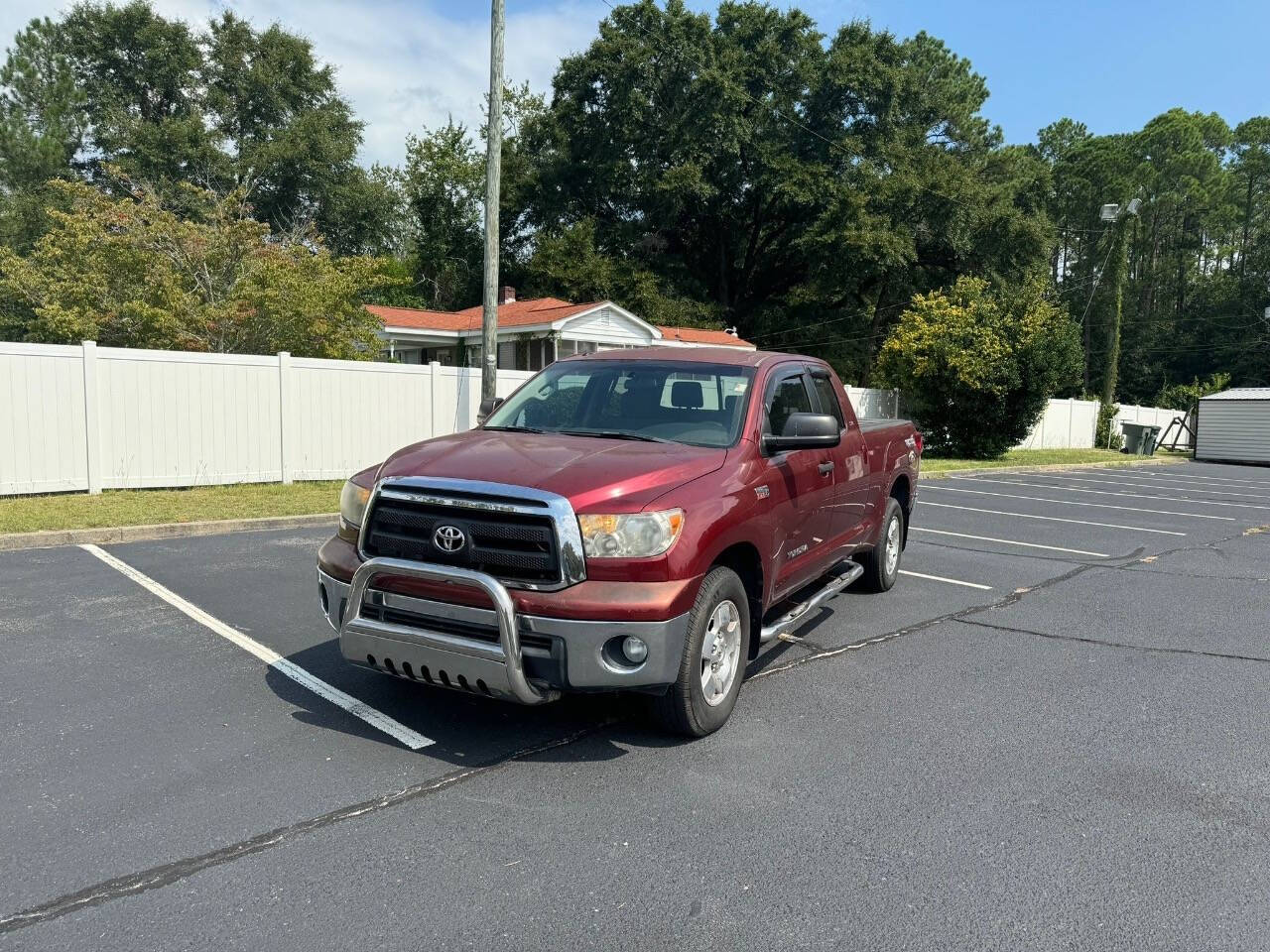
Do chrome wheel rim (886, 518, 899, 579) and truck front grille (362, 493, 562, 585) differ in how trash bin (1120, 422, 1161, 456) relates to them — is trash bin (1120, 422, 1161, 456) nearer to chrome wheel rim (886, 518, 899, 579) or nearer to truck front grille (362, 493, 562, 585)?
chrome wheel rim (886, 518, 899, 579)

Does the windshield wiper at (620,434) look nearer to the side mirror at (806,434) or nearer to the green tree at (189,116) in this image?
the side mirror at (806,434)

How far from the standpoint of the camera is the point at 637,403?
16.9 ft

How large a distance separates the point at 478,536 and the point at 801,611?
222cm

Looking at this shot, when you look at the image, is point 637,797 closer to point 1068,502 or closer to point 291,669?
point 291,669

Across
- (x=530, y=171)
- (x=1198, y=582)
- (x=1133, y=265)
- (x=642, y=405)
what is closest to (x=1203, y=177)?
(x=1133, y=265)

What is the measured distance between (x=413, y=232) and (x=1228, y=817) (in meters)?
54.5

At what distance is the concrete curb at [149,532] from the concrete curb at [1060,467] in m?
13.0

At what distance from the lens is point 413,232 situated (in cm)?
5322

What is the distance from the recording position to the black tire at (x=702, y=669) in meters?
3.95

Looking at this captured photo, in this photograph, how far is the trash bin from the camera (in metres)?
33.8

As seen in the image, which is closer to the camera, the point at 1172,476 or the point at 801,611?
the point at 801,611

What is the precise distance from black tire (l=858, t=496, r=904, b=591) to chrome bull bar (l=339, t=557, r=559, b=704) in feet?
13.6

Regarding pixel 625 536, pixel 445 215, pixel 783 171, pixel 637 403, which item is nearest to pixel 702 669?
pixel 625 536

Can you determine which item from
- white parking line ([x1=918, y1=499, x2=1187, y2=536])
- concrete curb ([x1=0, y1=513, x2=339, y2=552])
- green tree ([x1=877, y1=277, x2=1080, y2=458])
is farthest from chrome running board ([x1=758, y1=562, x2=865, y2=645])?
green tree ([x1=877, y1=277, x2=1080, y2=458])
